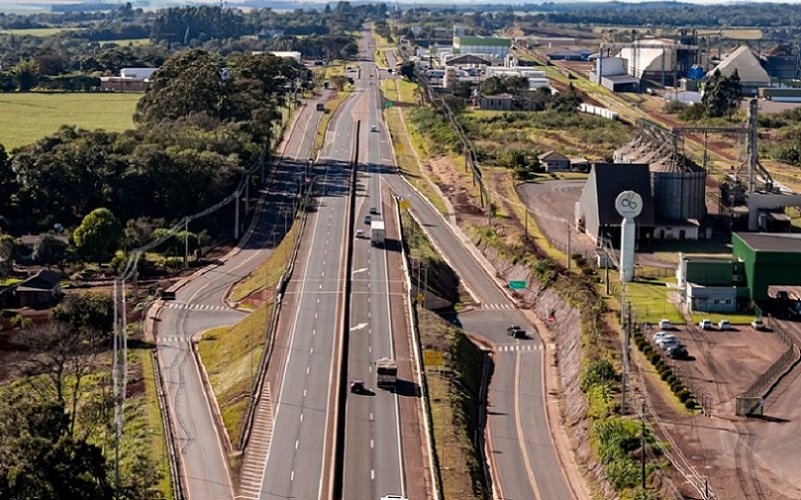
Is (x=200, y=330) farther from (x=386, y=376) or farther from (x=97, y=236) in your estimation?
(x=386, y=376)

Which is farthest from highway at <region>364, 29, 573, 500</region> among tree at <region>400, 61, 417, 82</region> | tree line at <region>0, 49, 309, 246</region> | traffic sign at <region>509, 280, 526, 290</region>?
tree at <region>400, 61, 417, 82</region>

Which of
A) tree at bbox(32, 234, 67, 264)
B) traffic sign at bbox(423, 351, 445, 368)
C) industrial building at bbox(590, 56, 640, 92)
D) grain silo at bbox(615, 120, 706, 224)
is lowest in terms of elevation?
traffic sign at bbox(423, 351, 445, 368)

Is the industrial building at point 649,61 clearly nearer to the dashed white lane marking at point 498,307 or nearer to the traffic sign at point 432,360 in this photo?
the dashed white lane marking at point 498,307

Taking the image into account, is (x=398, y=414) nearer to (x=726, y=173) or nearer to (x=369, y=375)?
(x=369, y=375)

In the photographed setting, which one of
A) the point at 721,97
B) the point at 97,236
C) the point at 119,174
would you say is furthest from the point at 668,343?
the point at 721,97

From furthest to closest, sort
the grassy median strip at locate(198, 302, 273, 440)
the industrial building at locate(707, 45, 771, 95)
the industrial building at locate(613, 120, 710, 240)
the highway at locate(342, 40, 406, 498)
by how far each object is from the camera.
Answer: the industrial building at locate(707, 45, 771, 95) < the industrial building at locate(613, 120, 710, 240) < the grassy median strip at locate(198, 302, 273, 440) < the highway at locate(342, 40, 406, 498)

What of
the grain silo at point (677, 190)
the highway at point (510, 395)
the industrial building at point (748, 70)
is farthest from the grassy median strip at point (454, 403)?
the industrial building at point (748, 70)

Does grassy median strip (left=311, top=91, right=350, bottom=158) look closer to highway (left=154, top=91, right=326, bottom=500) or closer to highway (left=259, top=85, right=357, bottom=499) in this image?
highway (left=154, top=91, right=326, bottom=500)
